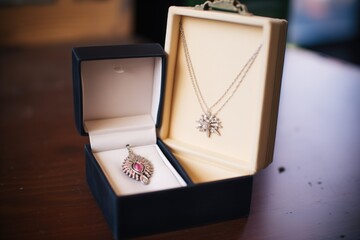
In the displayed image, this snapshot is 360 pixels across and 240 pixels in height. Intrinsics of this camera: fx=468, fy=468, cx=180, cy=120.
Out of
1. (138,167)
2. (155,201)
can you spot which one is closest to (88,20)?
(138,167)

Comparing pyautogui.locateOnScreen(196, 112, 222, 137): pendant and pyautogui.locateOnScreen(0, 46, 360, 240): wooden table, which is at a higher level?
pyautogui.locateOnScreen(196, 112, 222, 137): pendant

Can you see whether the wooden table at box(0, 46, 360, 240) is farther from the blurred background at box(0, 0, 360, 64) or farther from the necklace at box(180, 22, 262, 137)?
the blurred background at box(0, 0, 360, 64)

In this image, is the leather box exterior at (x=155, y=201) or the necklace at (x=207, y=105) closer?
the leather box exterior at (x=155, y=201)

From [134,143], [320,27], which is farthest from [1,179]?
[320,27]

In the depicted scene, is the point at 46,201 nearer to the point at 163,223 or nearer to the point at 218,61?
the point at 163,223

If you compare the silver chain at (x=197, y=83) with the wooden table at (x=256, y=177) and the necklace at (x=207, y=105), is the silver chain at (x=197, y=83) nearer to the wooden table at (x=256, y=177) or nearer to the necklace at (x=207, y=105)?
the necklace at (x=207, y=105)

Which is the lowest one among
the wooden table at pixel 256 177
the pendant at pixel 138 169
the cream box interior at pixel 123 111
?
the wooden table at pixel 256 177

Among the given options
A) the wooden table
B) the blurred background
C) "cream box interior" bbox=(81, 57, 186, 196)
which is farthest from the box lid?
the blurred background

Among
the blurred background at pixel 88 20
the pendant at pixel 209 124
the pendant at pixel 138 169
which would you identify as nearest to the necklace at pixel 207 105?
the pendant at pixel 209 124
